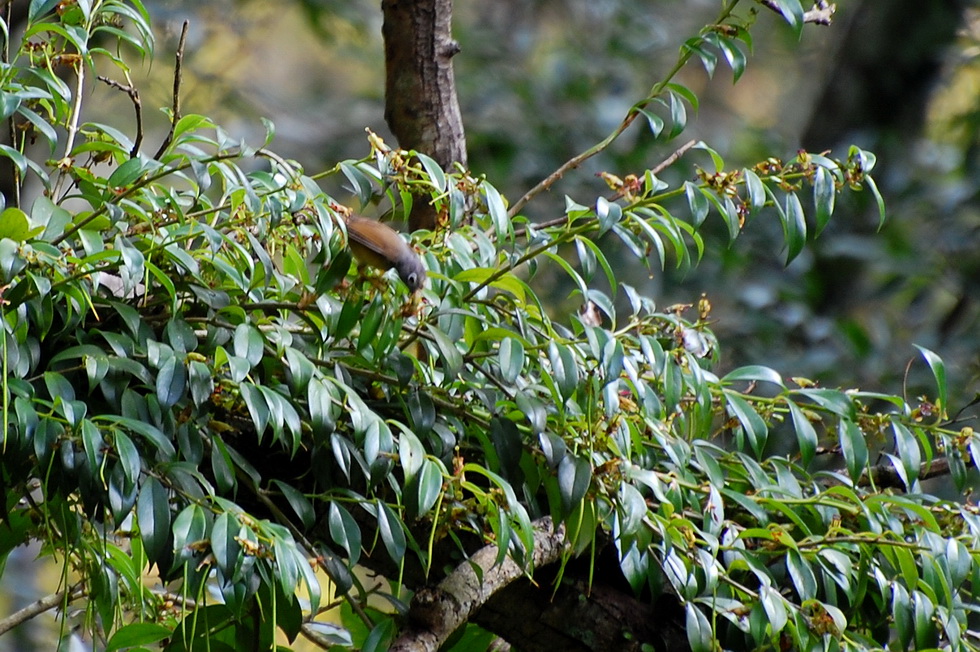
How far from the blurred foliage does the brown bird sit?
0.02 metres

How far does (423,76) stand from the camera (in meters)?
1.47

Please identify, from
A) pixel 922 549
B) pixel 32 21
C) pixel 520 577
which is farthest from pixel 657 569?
pixel 32 21

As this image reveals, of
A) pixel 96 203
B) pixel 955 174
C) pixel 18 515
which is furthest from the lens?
pixel 955 174

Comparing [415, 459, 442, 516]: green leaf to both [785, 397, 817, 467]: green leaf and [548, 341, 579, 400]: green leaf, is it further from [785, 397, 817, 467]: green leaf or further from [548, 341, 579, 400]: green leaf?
[785, 397, 817, 467]: green leaf

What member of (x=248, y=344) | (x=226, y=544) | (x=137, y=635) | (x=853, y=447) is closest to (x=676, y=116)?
(x=853, y=447)

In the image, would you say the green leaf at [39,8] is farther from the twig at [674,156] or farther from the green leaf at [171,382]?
the twig at [674,156]

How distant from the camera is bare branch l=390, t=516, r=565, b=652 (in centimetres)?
98

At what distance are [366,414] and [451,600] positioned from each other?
0.22 meters

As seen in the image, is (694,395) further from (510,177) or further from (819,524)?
(510,177)

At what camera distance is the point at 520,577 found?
Result: 1.11 meters

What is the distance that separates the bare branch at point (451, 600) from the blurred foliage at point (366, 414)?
3cm

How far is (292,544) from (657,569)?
42cm

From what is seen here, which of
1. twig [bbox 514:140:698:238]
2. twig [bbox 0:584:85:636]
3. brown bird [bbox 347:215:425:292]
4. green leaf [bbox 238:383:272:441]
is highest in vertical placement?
twig [bbox 514:140:698:238]

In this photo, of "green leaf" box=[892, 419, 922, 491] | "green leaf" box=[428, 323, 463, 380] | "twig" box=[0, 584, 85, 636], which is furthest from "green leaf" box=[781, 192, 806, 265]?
"twig" box=[0, 584, 85, 636]
